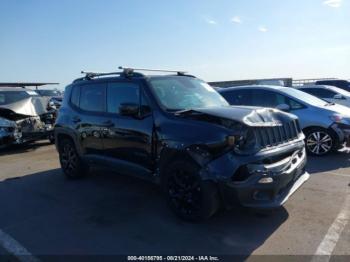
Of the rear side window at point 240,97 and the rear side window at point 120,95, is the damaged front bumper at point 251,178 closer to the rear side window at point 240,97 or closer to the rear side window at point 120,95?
the rear side window at point 120,95

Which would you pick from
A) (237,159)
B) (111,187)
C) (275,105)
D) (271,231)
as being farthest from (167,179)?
(275,105)

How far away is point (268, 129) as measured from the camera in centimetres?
415

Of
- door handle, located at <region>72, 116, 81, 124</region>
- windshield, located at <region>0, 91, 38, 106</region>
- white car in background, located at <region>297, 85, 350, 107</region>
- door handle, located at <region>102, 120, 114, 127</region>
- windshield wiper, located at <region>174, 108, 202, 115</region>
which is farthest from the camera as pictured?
white car in background, located at <region>297, 85, 350, 107</region>

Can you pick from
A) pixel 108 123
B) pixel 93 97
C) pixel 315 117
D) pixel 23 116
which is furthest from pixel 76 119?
pixel 315 117

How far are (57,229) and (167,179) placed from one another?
5.01 feet

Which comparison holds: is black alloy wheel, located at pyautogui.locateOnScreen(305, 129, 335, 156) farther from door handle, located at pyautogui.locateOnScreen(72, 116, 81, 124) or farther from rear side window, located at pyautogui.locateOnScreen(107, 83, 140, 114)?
door handle, located at pyautogui.locateOnScreen(72, 116, 81, 124)

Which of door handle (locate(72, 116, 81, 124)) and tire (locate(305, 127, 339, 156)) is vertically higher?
door handle (locate(72, 116, 81, 124))

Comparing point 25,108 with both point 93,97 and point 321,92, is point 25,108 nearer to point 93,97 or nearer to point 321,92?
point 93,97

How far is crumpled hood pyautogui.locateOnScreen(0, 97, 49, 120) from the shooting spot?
1021 cm

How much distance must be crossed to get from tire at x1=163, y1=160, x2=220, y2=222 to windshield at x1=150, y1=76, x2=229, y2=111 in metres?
0.91

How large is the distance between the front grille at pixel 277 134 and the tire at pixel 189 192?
0.81m

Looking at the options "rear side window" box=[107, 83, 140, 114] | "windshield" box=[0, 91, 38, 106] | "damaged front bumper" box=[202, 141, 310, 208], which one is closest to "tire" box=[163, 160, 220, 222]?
"damaged front bumper" box=[202, 141, 310, 208]

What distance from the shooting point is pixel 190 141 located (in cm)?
405

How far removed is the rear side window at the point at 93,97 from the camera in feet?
18.7
